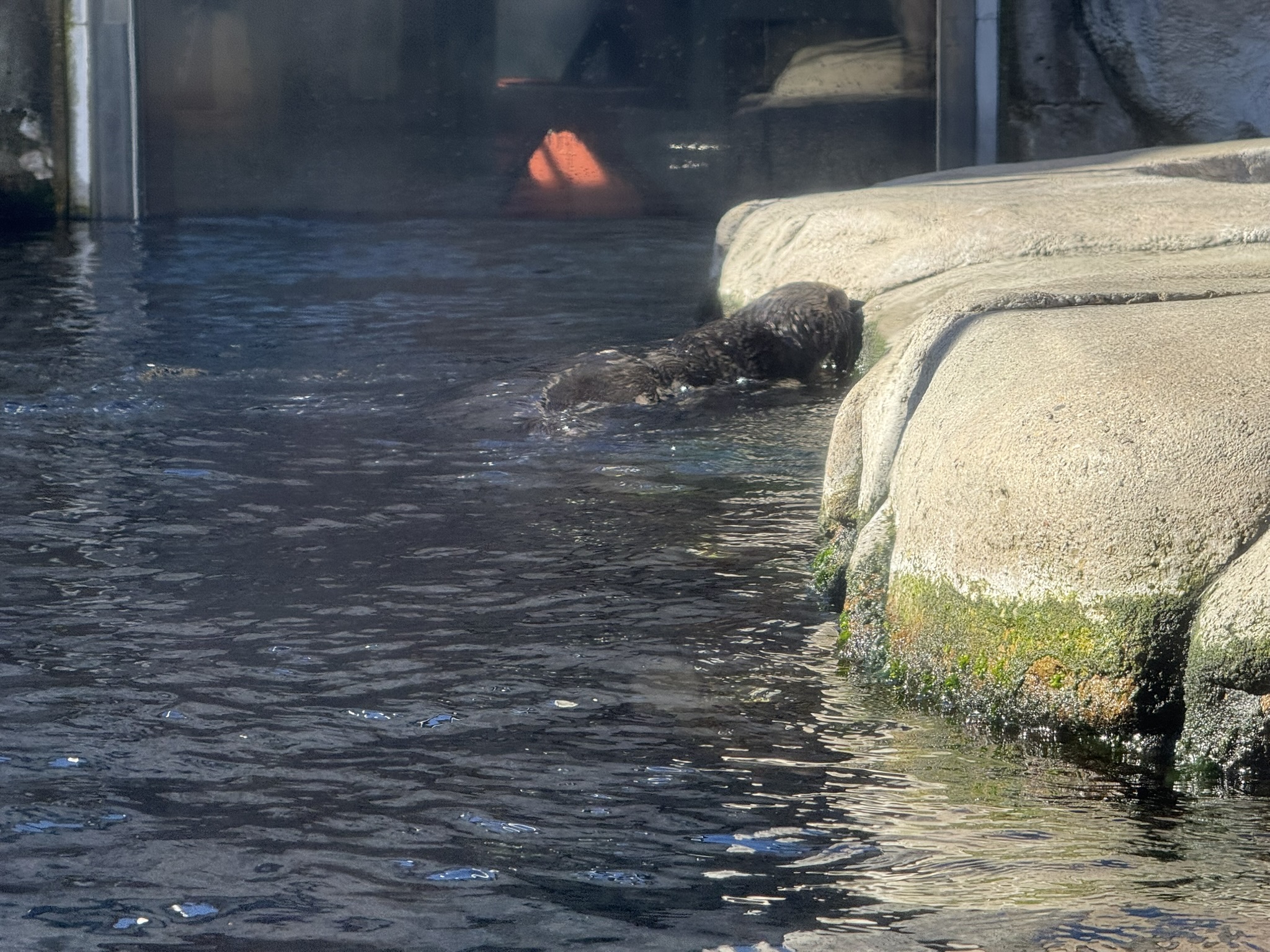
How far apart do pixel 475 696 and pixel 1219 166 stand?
6.48m

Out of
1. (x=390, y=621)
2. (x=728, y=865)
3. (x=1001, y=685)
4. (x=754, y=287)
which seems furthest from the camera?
(x=754, y=287)

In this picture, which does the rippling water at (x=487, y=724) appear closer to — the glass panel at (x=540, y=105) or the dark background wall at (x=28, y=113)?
the dark background wall at (x=28, y=113)

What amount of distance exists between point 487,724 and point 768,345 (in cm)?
419

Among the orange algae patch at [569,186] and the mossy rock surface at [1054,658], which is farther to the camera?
the orange algae patch at [569,186]

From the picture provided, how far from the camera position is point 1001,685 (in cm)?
340

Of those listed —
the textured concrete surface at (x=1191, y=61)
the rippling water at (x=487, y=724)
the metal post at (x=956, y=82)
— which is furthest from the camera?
the metal post at (x=956, y=82)

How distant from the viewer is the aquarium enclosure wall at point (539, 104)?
14.8 m

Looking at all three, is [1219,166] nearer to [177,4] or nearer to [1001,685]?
[1001,685]

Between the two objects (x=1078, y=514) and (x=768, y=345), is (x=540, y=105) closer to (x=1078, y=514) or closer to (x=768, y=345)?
(x=768, y=345)

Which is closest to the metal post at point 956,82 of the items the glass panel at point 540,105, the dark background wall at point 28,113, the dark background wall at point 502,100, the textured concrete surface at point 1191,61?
the dark background wall at point 502,100

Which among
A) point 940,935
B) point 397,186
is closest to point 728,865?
point 940,935

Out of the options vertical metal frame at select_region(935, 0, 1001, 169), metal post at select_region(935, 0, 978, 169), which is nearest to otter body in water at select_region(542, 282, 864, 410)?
vertical metal frame at select_region(935, 0, 1001, 169)

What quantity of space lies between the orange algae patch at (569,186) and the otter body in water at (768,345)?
7836 millimetres

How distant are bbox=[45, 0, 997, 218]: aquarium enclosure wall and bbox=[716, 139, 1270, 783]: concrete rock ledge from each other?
10839 mm
